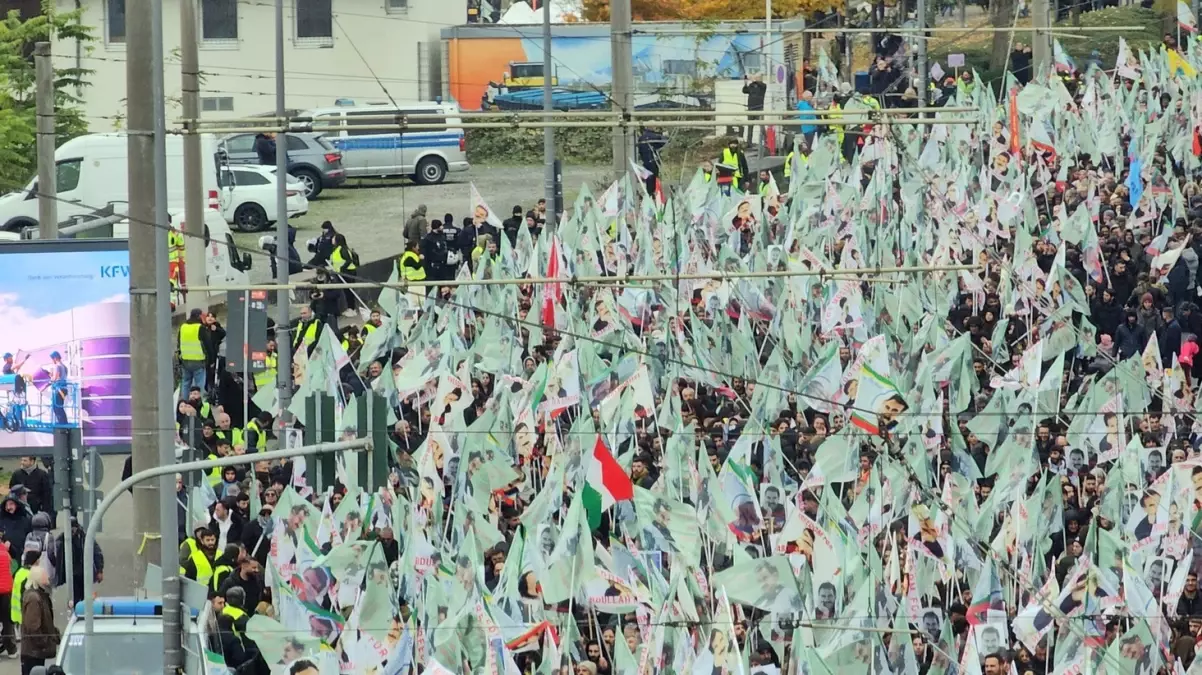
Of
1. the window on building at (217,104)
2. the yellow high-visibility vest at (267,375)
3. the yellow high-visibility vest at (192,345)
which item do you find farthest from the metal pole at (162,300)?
the window on building at (217,104)

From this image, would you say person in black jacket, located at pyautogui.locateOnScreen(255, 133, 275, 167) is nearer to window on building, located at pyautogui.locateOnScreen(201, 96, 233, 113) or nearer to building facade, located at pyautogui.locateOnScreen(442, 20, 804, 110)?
building facade, located at pyautogui.locateOnScreen(442, 20, 804, 110)

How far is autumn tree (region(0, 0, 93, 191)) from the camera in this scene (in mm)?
44906

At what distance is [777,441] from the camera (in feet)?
70.1

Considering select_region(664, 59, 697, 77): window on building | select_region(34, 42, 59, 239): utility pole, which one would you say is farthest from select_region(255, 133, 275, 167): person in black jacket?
select_region(34, 42, 59, 239): utility pole

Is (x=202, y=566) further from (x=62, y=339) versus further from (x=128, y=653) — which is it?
(x=62, y=339)

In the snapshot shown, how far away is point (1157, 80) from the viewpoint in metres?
36.5

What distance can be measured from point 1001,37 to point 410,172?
11817 mm

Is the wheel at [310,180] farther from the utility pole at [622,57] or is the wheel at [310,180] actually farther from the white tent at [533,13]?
the utility pole at [622,57]

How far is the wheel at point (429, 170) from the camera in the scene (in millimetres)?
48938

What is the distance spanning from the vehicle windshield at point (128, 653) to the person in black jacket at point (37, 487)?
5816 millimetres

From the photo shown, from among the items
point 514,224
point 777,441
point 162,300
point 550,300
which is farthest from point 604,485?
point 514,224

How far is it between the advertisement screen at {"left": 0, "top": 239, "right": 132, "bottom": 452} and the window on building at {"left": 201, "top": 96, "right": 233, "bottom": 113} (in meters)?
28.3

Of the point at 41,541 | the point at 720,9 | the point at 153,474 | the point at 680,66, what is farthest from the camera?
the point at 720,9

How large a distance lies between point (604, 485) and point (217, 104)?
36805 mm
